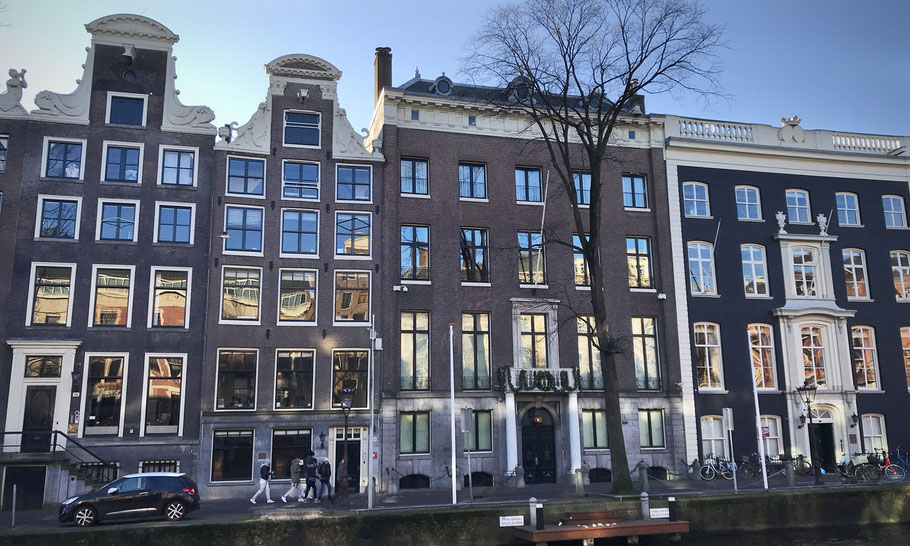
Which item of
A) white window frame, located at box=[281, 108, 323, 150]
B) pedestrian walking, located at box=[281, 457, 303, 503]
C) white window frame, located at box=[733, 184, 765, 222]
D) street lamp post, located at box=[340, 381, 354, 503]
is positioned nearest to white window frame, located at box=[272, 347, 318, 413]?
street lamp post, located at box=[340, 381, 354, 503]

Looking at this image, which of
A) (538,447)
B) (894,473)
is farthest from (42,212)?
(894,473)

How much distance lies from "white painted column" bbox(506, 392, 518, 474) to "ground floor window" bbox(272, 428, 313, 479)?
8996 mm

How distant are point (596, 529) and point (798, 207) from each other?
25.9 metres

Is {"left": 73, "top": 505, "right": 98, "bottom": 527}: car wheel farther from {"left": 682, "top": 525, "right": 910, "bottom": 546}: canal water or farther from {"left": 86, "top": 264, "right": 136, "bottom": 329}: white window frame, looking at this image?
{"left": 682, "top": 525, "right": 910, "bottom": 546}: canal water

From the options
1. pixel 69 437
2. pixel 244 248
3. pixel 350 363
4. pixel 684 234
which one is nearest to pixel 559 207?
pixel 684 234

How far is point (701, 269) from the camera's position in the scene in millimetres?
39156

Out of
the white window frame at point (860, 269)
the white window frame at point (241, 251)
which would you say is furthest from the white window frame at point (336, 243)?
the white window frame at point (860, 269)

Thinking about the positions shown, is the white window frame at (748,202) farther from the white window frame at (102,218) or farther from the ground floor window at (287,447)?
the white window frame at (102,218)

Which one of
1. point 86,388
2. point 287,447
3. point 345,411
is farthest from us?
point 287,447

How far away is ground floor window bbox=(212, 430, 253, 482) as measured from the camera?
31094 mm

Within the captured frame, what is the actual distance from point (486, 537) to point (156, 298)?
18155 mm

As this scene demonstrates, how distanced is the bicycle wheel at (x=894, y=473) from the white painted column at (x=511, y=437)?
55.0 ft

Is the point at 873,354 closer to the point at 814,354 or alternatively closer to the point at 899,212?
the point at 814,354

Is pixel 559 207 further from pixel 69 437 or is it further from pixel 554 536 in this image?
pixel 69 437
